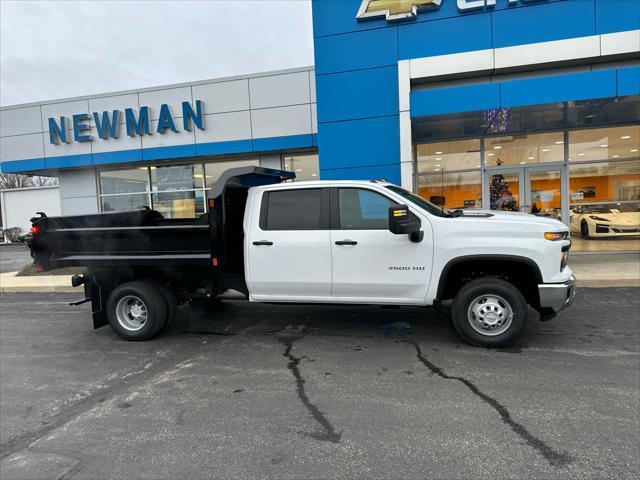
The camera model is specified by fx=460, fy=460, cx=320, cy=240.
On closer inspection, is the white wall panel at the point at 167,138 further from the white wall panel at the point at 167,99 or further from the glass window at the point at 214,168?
the glass window at the point at 214,168

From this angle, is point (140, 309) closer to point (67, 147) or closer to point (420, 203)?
→ point (420, 203)

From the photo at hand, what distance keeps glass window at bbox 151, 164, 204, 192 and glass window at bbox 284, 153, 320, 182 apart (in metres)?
3.36

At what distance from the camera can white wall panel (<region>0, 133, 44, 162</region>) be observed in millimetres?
16734

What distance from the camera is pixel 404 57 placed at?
1127 cm

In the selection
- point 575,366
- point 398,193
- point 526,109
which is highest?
point 526,109

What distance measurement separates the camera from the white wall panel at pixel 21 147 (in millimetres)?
16734

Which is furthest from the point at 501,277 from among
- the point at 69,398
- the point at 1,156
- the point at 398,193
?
the point at 1,156

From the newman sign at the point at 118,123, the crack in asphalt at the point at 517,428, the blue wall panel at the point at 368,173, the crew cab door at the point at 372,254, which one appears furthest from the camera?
the newman sign at the point at 118,123

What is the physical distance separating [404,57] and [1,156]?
15261 millimetres

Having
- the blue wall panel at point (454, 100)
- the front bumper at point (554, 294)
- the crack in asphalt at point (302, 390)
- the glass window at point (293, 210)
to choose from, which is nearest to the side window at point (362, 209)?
the glass window at point (293, 210)

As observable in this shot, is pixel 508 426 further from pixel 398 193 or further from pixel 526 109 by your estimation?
pixel 526 109

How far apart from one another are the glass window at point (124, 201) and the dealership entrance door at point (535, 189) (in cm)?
1222

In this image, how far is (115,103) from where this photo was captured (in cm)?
1580

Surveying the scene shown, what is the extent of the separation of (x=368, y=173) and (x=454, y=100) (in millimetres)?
2678
